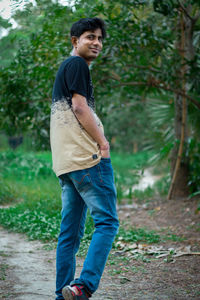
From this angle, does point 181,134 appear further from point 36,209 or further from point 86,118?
point 86,118

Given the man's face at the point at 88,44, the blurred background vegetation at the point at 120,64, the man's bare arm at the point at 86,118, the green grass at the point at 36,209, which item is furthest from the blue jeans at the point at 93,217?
the blurred background vegetation at the point at 120,64

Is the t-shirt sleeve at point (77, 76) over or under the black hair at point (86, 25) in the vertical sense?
under

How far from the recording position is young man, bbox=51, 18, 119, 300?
2.45 metres

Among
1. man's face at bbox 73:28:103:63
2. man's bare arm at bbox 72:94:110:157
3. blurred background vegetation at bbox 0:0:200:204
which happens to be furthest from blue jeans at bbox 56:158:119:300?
blurred background vegetation at bbox 0:0:200:204

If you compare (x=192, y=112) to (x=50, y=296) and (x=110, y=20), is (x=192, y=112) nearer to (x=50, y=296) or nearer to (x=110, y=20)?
(x=110, y=20)

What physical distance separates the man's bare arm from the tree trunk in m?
3.87

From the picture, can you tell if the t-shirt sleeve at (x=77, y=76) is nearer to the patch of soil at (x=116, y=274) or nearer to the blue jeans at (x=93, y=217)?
the blue jeans at (x=93, y=217)

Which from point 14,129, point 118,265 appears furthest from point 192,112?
point 118,265

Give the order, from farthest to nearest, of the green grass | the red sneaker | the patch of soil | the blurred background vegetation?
the blurred background vegetation, the green grass, the patch of soil, the red sneaker

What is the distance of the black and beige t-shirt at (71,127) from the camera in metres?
2.46

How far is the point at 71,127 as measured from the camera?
252 centimetres

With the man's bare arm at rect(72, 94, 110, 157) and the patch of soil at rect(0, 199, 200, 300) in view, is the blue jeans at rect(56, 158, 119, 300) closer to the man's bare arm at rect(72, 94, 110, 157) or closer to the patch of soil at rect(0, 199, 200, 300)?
the man's bare arm at rect(72, 94, 110, 157)

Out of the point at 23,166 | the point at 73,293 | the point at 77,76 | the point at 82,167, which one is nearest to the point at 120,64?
the point at 77,76

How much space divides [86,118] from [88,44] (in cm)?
50
